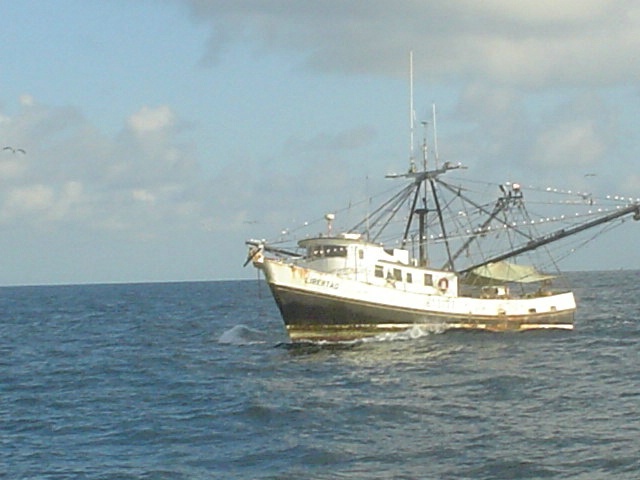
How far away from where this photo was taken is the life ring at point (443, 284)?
47938 millimetres

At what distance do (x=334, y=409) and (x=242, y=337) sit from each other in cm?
2640

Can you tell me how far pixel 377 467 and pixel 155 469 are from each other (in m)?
4.92

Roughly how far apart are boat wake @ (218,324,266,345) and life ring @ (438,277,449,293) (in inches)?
389

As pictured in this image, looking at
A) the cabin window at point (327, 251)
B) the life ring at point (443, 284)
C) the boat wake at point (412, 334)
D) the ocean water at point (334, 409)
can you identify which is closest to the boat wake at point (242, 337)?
the ocean water at point (334, 409)

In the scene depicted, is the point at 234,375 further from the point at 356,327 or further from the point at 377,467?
the point at 377,467

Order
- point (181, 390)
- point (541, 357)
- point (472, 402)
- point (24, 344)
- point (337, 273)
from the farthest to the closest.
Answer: point (24, 344) < point (337, 273) < point (541, 357) < point (181, 390) < point (472, 402)

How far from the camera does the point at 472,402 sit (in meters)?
28.3

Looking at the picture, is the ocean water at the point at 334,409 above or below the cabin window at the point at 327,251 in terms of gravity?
below

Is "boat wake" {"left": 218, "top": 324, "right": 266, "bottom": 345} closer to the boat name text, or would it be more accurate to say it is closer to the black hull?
the black hull

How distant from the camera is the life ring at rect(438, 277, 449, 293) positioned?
157 feet

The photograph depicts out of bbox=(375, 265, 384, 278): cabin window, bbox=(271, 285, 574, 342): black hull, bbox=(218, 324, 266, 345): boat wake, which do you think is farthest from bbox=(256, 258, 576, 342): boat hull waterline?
bbox=(218, 324, 266, 345): boat wake

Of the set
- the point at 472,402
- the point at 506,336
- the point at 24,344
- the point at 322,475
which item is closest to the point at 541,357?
the point at 506,336

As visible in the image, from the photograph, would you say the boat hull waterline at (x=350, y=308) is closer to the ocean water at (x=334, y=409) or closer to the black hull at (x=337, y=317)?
the black hull at (x=337, y=317)

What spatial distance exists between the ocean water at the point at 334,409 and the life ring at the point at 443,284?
2.55m
